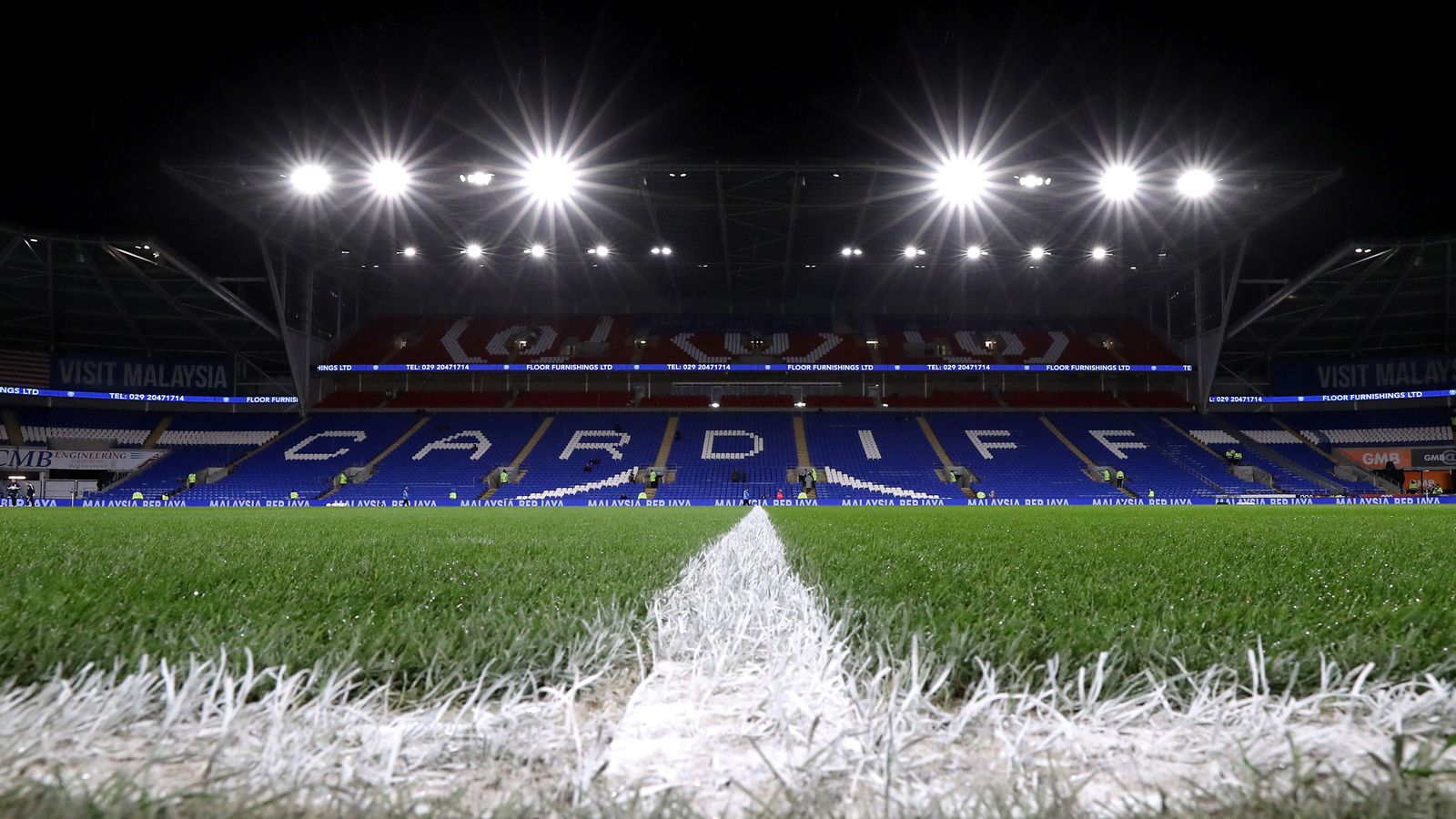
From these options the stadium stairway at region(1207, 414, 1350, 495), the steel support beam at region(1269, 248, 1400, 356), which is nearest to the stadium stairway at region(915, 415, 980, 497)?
the stadium stairway at region(1207, 414, 1350, 495)

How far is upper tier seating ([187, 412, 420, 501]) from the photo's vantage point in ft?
82.9

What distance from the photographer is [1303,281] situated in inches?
971

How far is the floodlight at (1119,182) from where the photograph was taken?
20109mm

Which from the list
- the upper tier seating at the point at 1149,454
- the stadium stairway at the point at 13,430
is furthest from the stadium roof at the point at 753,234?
the stadium stairway at the point at 13,430

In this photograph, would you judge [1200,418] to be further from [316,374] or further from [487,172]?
[316,374]

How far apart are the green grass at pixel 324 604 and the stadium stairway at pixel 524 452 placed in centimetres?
2214

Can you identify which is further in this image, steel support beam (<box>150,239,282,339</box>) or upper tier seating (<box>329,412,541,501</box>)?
upper tier seating (<box>329,412,541,501</box>)

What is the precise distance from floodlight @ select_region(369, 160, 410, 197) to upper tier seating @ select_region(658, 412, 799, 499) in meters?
12.5

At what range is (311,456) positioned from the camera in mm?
27812

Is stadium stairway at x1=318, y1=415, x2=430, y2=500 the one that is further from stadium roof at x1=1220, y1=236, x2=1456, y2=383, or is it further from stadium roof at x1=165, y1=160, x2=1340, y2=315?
stadium roof at x1=1220, y1=236, x2=1456, y2=383

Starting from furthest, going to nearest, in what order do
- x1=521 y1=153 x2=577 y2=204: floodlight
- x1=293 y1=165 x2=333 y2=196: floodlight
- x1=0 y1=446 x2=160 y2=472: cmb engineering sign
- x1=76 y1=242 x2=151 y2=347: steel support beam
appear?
x1=0 y1=446 x2=160 y2=472: cmb engineering sign < x1=76 y1=242 x2=151 y2=347: steel support beam < x1=521 y1=153 x2=577 y2=204: floodlight < x1=293 y1=165 x2=333 y2=196: floodlight

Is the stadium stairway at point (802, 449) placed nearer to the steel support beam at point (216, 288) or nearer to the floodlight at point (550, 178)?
the floodlight at point (550, 178)

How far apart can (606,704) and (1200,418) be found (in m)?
36.8

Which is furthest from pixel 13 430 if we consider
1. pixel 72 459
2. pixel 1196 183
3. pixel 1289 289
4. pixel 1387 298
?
pixel 1387 298
